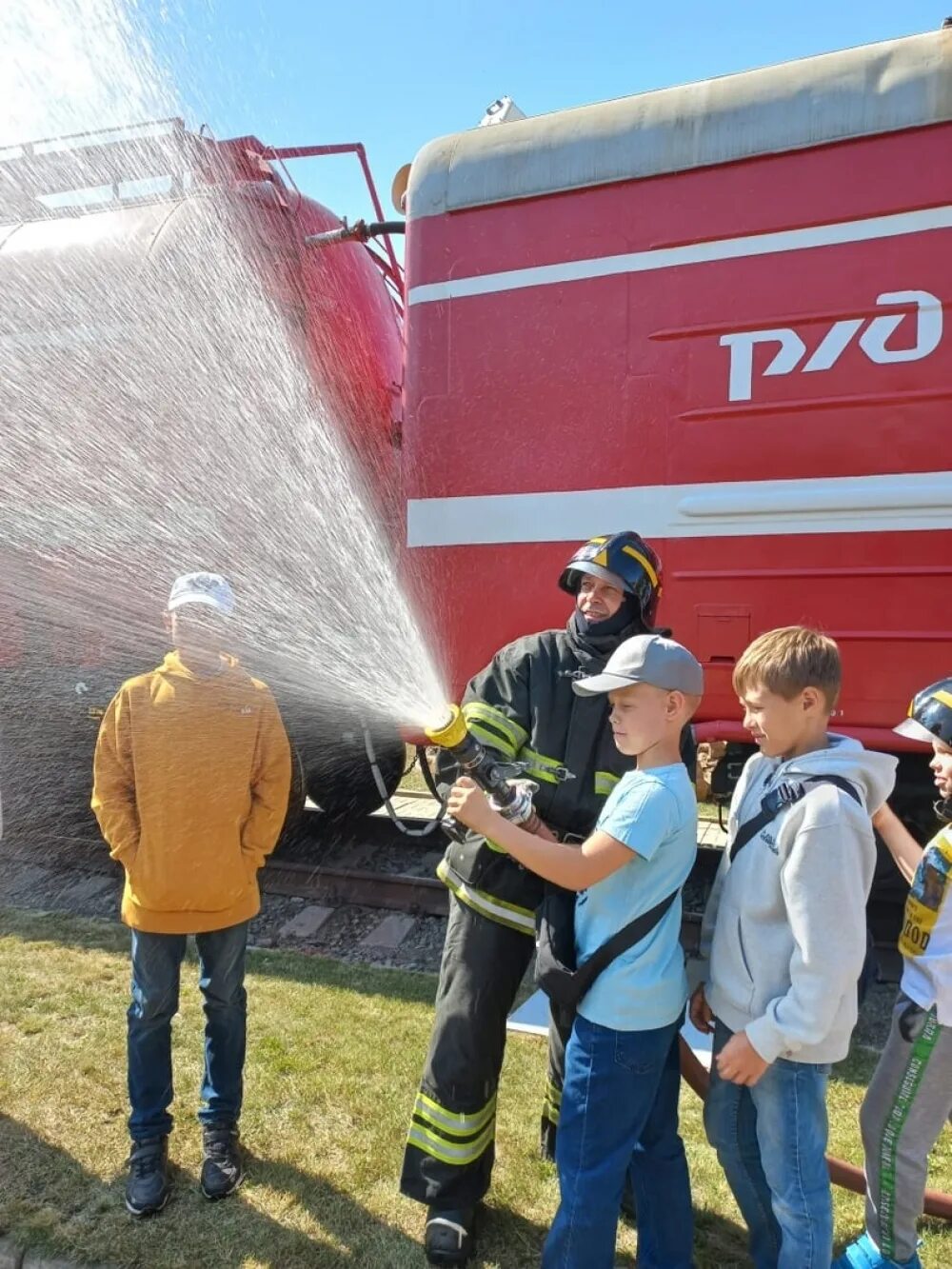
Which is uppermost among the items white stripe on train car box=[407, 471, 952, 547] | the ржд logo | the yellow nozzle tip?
the ржд logo

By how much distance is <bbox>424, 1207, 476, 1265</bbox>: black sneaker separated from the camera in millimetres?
2297

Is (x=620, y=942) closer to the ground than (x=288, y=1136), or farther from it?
farther from it

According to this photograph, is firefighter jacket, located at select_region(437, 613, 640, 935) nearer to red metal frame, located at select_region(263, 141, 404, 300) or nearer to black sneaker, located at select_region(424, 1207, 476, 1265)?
black sneaker, located at select_region(424, 1207, 476, 1265)

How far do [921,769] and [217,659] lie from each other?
271 cm

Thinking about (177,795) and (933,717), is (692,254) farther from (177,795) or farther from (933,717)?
(177,795)

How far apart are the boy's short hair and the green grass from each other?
1.56 m

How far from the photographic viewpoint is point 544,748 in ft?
7.63

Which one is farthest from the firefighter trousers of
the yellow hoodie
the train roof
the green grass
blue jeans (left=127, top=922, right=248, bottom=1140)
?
the train roof

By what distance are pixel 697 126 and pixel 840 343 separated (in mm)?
994

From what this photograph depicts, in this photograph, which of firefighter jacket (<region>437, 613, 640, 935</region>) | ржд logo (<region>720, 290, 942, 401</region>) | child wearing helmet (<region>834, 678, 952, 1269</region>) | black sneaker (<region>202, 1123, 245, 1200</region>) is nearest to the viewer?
child wearing helmet (<region>834, 678, 952, 1269</region>)

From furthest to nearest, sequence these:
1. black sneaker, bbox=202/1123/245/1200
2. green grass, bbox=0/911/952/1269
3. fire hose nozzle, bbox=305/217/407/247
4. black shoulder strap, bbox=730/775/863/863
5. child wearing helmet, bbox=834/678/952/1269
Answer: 1. fire hose nozzle, bbox=305/217/407/247
2. black sneaker, bbox=202/1123/245/1200
3. green grass, bbox=0/911/952/1269
4. child wearing helmet, bbox=834/678/952/1269
5. black shoulder strap, bbox=730/775/863/863

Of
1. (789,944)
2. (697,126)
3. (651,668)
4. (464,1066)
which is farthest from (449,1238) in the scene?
(697,126)

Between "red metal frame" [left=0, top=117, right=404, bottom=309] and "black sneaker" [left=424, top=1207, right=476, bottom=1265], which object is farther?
"red metal frame" [left=0, top=117, right=404, bottom=309]

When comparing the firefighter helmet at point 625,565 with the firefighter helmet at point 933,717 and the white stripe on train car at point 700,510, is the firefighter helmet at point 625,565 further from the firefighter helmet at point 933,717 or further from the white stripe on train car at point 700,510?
the white stripe on train car at point 700,510
